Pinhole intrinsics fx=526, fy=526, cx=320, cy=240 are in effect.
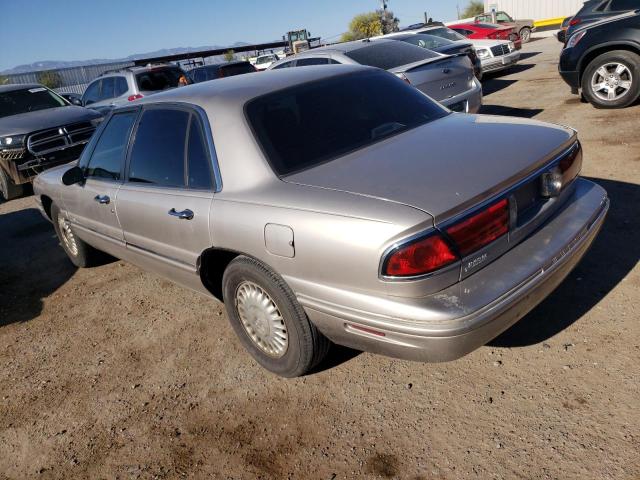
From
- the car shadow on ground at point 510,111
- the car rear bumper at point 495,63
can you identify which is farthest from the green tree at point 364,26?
the car shadow on ground at point 510,111

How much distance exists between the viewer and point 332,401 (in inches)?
111

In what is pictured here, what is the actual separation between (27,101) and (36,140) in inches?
70.8

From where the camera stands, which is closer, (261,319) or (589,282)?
(261,319)

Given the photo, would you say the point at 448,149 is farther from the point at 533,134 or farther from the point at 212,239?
the point at 212,239

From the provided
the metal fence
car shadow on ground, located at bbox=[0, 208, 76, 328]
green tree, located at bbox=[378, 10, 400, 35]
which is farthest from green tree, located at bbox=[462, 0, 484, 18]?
car shadow on ground, located at bbox=[0, 208, 76, 328]

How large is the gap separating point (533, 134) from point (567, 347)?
3.87ft

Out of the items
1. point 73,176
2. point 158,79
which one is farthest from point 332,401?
point 158,79

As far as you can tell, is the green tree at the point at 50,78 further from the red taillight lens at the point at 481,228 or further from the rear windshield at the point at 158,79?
the red taillight lens at the point at 481,228

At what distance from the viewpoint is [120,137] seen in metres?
3.97

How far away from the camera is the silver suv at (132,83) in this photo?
10711 mm

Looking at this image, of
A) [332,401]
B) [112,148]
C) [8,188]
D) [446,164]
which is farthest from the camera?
[8,188]

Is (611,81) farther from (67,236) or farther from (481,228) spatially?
(67,236)

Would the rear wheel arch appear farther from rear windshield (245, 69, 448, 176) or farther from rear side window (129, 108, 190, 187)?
rear side window (129, 108, 190, 187)

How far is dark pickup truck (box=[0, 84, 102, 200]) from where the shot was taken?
8.16 meters
